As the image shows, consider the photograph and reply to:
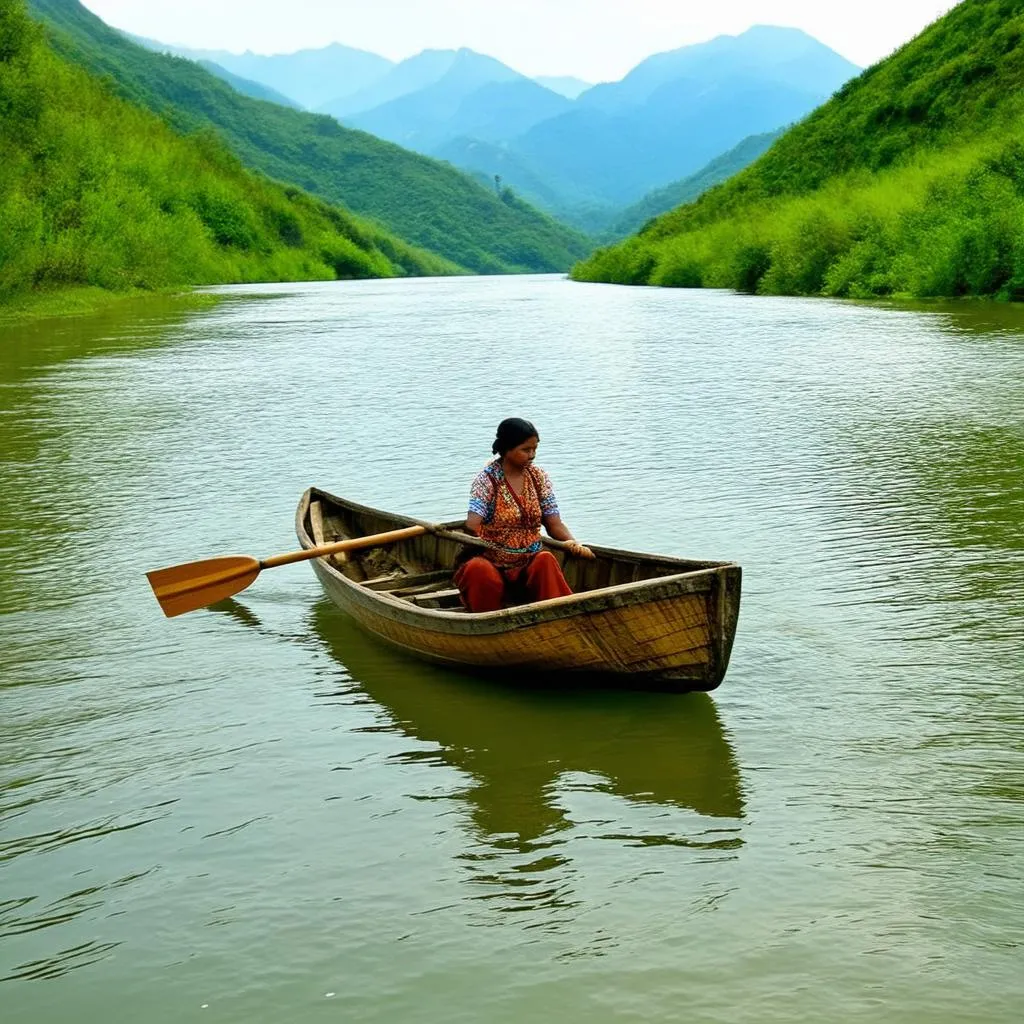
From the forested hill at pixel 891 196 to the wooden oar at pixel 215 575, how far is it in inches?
1148

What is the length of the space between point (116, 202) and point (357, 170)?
120981 mm

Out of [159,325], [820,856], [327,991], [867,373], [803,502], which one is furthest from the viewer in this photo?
[159,325]

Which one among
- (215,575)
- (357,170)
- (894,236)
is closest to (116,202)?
(894,236)

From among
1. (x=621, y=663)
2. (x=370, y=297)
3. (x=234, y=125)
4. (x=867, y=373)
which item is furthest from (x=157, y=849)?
(x=234, y=125)

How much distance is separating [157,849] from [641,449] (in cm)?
1006

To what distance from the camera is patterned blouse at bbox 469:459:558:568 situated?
24.5 feet

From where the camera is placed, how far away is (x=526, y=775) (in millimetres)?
6008

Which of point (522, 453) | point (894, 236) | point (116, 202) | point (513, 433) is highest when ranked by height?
point (116, 202)

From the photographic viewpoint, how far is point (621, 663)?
6.75m

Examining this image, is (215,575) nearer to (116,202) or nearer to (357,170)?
(116,202)

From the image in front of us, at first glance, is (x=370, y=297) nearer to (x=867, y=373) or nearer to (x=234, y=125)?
(x=867, y=373)

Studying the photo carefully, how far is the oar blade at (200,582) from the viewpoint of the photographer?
8594mm

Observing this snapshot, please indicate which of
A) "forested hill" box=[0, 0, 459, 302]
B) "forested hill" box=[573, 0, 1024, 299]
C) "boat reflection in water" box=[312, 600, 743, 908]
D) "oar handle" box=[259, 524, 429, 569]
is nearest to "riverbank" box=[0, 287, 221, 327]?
"forested hill" box=[0, 0, 459, 302]

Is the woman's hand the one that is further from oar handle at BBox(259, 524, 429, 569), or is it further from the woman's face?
oar handle at BBox(259, 524, 429, 569)
